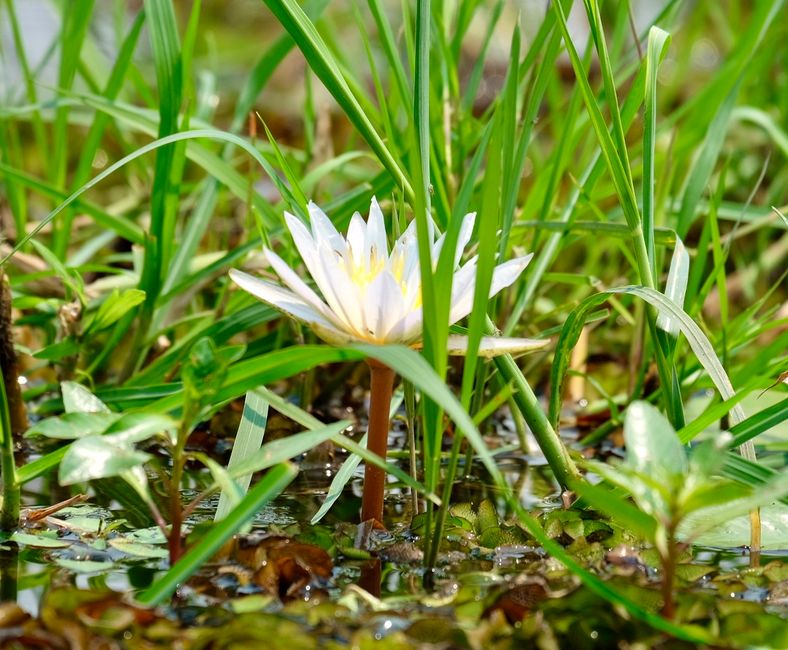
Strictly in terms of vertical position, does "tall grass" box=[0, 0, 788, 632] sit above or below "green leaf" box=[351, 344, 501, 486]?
above

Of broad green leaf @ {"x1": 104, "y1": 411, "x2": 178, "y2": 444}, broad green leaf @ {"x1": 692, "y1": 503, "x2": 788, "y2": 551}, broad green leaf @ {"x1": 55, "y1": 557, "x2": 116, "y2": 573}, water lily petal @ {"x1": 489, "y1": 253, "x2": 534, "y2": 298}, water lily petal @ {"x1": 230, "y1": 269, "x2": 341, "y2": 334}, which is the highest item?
water lily petal @ {"x1": 489, "y1": 253, "x2": 534, "y2": 298}

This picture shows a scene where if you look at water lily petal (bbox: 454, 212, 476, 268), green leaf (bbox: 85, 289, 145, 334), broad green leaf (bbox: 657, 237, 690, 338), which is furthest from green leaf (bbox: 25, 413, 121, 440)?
broad green leaf (bbox: 657, 237, 690, 338)

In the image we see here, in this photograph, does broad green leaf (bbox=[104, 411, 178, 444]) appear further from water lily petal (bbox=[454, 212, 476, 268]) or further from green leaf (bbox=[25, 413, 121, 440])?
water lily petal (bbox=[454, 212, 476, 268])

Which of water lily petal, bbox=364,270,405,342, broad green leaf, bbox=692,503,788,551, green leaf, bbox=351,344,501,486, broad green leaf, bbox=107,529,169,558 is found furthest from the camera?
broad green leaf, bbox=692,503,788,551

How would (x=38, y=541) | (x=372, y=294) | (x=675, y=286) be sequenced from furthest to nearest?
(x=675, y=286) → (x=38, y=541) → (x=372, y=294)

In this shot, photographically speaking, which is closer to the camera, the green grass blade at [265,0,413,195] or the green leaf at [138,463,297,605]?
the green leaf at [138,463,297,605]

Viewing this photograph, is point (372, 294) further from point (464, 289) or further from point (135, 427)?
point (135, 427)

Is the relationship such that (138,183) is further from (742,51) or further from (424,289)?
(424,289)

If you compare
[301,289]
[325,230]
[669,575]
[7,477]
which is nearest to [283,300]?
[301,289]
